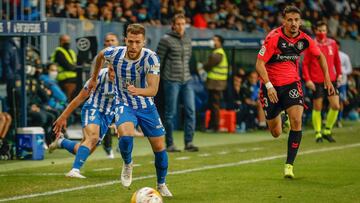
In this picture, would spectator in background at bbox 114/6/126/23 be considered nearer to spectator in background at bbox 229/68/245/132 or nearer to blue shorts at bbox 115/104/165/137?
spectator in background at bbox 229/68/245/132

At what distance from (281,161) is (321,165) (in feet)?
3.08

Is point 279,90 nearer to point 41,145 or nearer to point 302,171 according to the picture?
point 302,171

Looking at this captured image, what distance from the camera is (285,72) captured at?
1405cm

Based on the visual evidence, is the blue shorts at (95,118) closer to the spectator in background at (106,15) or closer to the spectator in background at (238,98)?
the spectator in background at (238,98)

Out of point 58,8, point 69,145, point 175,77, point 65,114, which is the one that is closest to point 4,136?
point 69,145

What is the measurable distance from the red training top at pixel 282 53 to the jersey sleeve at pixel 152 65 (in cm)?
251

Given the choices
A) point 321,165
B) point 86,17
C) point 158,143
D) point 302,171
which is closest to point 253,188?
point 158,143

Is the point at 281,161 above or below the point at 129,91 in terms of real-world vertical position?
below

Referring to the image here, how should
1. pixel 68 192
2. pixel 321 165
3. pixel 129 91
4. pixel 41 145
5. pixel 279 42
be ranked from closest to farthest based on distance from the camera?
pixel 129 91 < pixel 68 192 < pixel 279 42 < pixel 321 165 < pixel 41 145

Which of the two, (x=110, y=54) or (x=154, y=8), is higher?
(x=110, y=54)

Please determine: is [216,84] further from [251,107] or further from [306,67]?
[306,67]

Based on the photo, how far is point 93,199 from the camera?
1134cm

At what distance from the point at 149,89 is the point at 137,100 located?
16.1 inches

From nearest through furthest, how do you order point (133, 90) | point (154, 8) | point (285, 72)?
point (133, 90), point (285, 72), point (154, 8)
